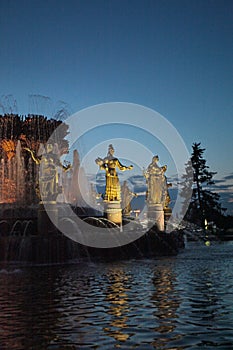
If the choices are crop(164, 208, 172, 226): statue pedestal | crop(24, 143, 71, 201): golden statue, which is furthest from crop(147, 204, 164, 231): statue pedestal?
crop(24, 143, 71, 201): golden statue

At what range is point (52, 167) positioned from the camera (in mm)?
21266

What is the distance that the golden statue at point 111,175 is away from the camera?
24.6 m

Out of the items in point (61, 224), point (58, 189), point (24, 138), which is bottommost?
point (61, 224)

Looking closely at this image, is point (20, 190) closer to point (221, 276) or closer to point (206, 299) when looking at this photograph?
point (221, 276)

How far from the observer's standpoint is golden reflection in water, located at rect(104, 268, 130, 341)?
653 cm

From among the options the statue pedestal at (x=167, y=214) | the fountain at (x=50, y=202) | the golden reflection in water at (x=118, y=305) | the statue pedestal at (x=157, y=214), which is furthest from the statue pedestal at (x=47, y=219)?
the statue pedestal at (x=167, y=214)

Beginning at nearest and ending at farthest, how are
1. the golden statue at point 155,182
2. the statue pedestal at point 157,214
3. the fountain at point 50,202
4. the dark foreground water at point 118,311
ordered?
the dark foreground water at point 118,311, the fountain at point 50,202, the statue pedestal at point 157,214, the golden statue at point 155,182

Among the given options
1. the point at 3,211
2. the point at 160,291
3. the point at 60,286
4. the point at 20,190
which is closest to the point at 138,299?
the point at 160,291

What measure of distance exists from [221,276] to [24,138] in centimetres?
2950

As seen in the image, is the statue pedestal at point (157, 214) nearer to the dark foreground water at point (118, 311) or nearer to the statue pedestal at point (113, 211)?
the statue pedestal at point (113, 211)

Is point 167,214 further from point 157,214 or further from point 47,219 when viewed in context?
point 47,219

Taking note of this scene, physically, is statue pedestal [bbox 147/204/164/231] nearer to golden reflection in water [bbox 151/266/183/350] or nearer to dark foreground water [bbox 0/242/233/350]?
dark foreground water [bbox 0/242/233/350]

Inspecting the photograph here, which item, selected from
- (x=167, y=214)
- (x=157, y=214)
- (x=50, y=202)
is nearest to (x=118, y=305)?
(x=50, y=202)

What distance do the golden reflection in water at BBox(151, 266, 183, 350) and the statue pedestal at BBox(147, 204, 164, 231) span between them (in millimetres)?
15720
